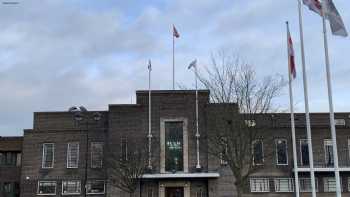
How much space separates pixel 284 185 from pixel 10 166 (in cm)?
2750

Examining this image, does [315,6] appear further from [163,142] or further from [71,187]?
[71,187]

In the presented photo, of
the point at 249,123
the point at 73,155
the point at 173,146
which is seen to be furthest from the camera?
the point at 73,155

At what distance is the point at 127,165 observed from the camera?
40.9 m

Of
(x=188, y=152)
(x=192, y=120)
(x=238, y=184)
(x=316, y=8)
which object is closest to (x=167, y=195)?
(x=188, y=152)

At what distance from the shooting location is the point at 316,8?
845 inches

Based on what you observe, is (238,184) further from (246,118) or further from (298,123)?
(298,123)

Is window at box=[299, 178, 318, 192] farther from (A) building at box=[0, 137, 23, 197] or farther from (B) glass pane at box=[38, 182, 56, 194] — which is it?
(A) building at box=[0, 137, 23, 197]

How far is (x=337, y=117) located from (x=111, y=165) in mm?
23969

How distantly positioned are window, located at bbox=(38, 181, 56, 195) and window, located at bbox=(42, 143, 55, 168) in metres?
1.64

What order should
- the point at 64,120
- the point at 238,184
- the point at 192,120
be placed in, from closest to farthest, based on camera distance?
the point at 238,184 → the point at 192,120 → the point at 64,120

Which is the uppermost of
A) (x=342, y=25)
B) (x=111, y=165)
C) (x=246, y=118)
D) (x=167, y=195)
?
(x=342, y=25)

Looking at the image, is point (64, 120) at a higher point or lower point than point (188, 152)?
higher

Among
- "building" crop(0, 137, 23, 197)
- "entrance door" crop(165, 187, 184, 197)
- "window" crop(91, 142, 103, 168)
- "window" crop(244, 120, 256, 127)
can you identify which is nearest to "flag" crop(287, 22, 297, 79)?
"window" crop(244, 120, 256, 127)

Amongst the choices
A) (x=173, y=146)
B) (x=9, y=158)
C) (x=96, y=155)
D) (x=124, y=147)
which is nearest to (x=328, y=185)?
(x=173, y=146)
